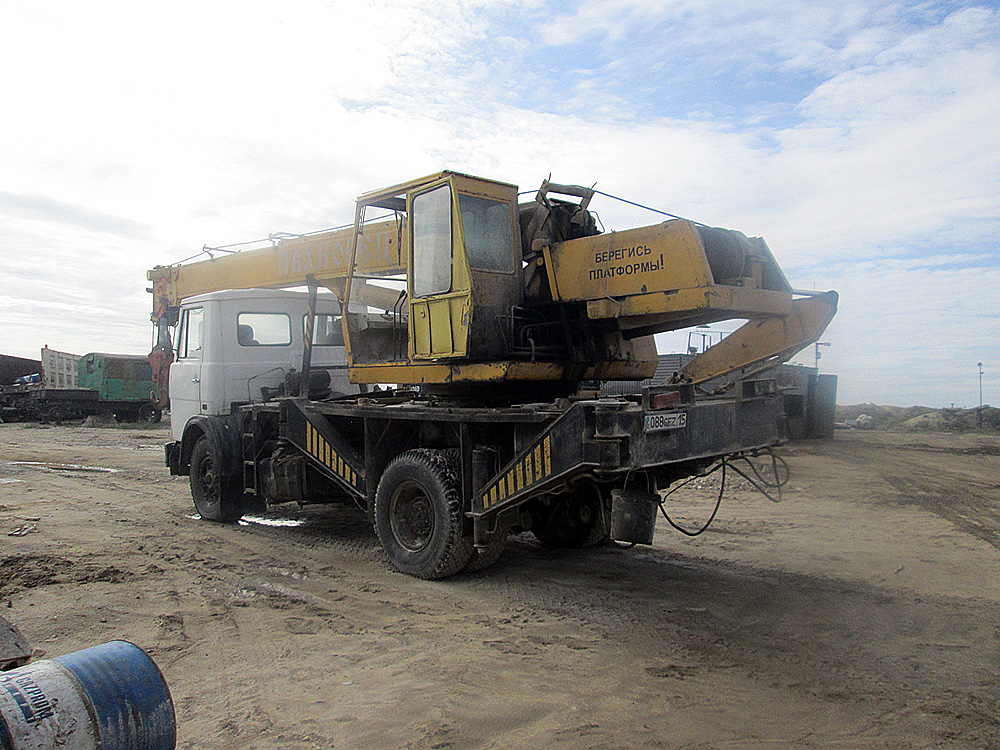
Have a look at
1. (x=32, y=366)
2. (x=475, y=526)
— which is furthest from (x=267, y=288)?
(x=32, y=366)

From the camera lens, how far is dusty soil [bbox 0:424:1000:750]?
3.67m

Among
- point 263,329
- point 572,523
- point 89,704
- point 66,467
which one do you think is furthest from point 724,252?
point 66,467

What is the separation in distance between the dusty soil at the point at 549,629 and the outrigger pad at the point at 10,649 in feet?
3.78

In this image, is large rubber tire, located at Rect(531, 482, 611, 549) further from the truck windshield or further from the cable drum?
the cable drum

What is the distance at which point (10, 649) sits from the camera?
261 cm

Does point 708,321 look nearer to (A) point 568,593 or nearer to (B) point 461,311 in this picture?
(B) point 461,311

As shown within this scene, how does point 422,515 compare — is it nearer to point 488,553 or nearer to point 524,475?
point 488,553

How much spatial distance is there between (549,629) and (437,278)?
2.90m

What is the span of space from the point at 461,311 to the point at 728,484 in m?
7.18

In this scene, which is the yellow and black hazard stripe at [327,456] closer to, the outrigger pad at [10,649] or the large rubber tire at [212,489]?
the large rubber tire at [212,489]

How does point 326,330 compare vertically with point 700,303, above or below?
above

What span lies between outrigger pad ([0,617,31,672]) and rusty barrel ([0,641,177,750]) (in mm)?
320

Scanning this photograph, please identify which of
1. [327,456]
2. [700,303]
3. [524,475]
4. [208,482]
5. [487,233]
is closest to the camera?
[700,303]

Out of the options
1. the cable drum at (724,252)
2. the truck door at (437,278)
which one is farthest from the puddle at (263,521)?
the cable drum at (724,252)
